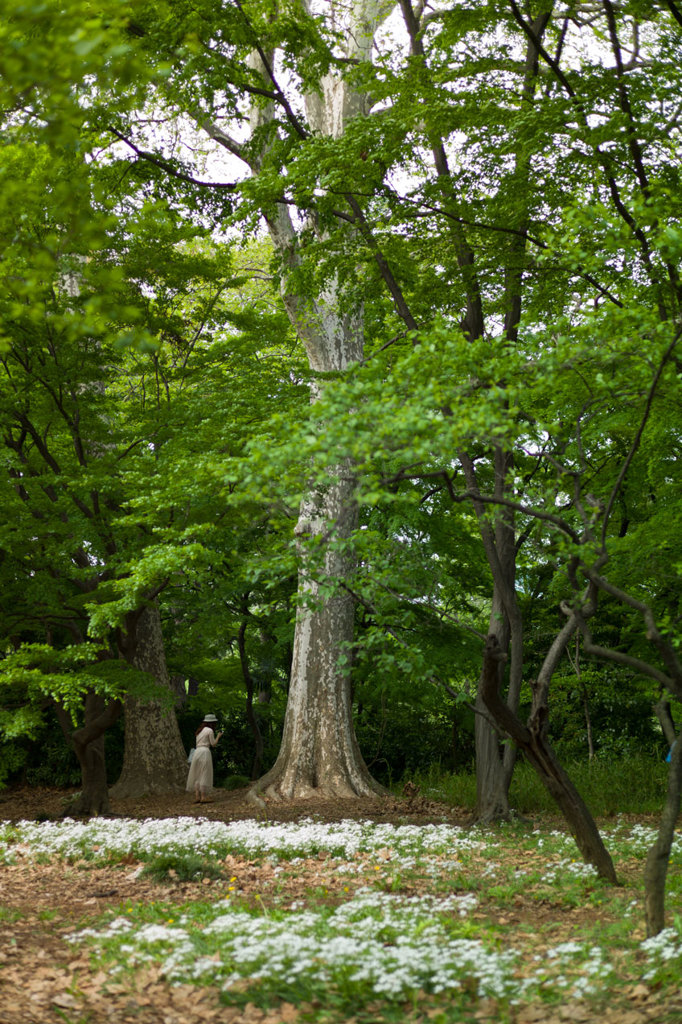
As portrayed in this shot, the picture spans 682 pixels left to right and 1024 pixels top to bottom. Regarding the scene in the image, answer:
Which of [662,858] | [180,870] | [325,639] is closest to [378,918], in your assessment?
[662,858]

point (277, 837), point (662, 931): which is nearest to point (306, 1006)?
point (662, 931)

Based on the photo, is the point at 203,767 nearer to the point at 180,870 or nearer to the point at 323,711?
the point at 323,711

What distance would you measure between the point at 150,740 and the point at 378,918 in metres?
11.1

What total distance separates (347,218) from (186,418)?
3.69 metres

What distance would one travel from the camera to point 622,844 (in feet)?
28.9

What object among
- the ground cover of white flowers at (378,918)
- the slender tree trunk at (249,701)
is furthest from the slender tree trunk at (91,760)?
the slender tree trunk at (249,701)

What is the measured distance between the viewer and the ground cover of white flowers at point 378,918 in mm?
4547

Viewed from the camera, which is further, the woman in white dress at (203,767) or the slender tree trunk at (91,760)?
the woman in white dress at (203,767)

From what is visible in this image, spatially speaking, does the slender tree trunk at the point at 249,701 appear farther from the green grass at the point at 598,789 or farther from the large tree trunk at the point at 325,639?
the green grass at the point at 598,789

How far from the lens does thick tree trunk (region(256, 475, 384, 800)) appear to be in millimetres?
13070

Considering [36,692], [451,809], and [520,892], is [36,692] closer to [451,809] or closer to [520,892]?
[451,809]

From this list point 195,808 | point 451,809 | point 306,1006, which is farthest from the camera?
point 195,808

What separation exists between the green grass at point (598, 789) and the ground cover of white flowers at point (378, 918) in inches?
58.8

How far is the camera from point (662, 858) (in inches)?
217
